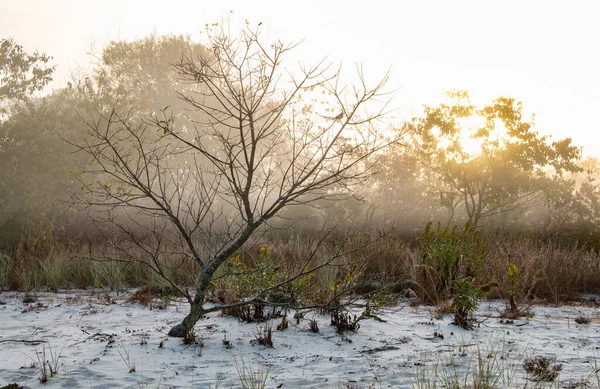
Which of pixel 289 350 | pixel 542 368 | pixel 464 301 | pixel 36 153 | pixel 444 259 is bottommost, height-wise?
pixel 289 350

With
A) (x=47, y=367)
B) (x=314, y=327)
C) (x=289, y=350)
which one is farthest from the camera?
(x=314, y=327)

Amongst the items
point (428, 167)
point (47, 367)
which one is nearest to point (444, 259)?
point (47, 367)

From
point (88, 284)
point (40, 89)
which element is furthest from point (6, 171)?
point (88, 284)

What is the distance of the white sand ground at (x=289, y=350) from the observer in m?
3.76

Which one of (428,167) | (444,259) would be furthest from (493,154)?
(444,259)

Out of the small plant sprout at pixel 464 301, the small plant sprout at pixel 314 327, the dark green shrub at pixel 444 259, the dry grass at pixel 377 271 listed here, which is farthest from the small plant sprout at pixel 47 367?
the dark green shrub at pixel 444 259

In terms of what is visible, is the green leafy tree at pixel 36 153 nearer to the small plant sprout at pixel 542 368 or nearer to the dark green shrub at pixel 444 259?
the dark green shrub at pixel 444 259

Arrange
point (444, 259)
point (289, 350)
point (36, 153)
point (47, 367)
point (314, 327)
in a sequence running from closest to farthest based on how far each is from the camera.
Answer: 1. point (47, 367)
2. point (289, 350)
3. point (314, 327)
4. point (444, 259)
5. point (36, 153)

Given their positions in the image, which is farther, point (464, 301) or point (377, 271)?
point (377, 271)

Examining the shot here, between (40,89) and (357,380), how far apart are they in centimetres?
1508

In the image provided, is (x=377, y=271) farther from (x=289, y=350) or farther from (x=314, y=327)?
(x=289, y=350)

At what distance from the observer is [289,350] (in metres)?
4.61

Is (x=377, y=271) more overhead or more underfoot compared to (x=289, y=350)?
A: more overhead

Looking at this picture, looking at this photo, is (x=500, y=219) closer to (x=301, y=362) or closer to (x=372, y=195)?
(x=372, y=195)
